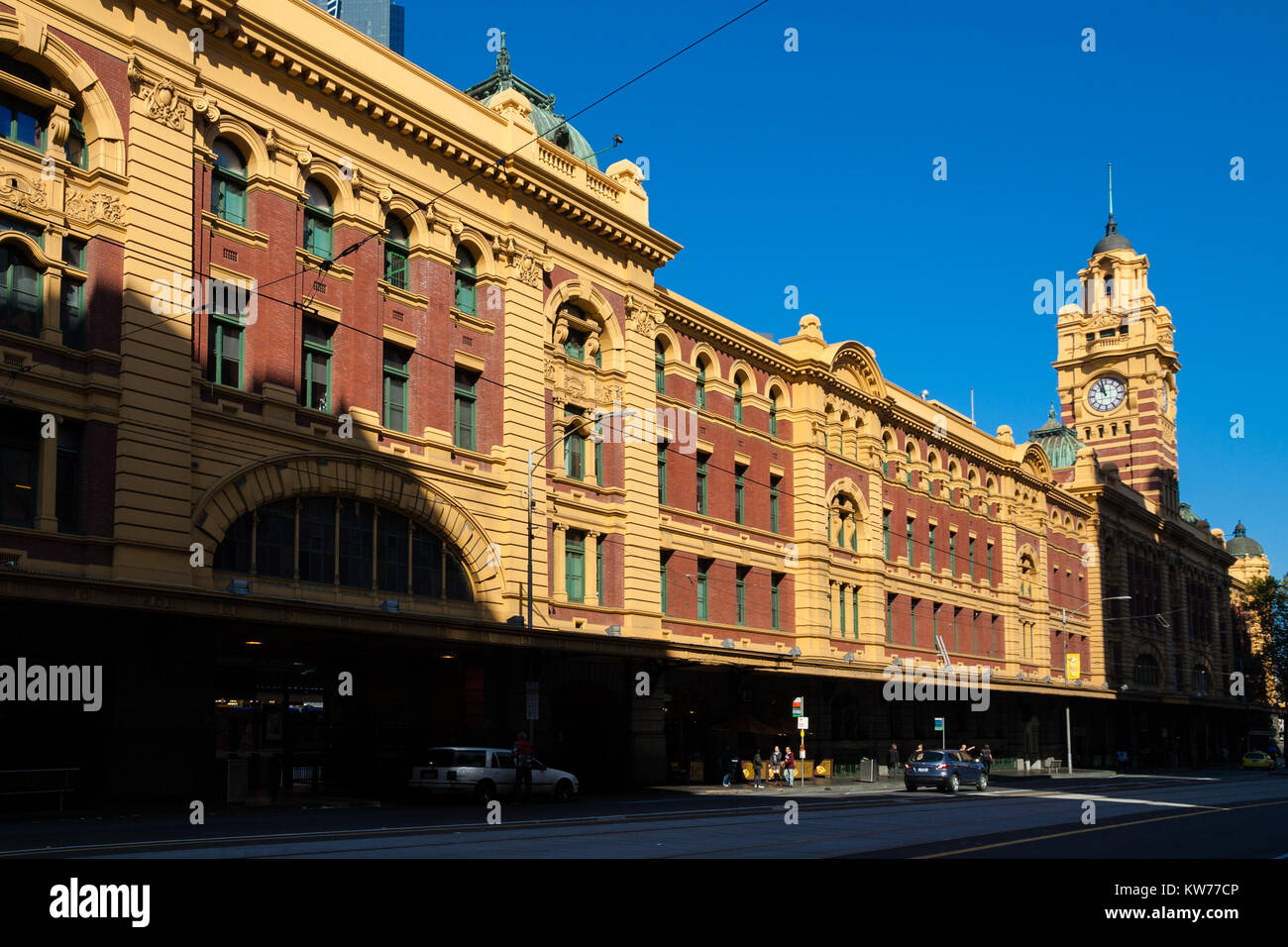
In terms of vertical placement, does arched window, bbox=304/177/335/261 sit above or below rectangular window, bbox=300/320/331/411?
above

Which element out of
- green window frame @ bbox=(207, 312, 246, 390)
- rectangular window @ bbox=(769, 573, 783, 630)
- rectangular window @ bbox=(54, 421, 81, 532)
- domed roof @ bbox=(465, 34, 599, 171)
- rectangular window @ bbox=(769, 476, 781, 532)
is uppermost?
domed roof @ bbox=(465, 34, 599, 171)

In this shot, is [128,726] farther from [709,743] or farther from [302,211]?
[709,743]

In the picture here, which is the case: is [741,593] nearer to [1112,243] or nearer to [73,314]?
[73,314]

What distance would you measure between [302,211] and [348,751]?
14.6 metres

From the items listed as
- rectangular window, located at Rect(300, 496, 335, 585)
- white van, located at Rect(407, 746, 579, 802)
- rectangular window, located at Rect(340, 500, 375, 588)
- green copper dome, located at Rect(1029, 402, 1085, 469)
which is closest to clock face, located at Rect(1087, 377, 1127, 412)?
green copper dome, located at Rect(1029, 402, 1085, 469)

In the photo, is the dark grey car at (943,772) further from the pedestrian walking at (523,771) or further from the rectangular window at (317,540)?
the rectangular window at (317,540)

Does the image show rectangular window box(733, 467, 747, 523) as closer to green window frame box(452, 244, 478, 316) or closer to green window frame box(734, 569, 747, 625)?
green window frame box(734, 569, 747, 625)

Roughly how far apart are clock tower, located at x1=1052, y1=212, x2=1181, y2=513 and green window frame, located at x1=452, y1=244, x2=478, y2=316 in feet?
275

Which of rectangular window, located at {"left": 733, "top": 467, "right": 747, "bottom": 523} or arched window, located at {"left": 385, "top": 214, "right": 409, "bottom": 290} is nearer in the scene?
arched window, located at {"left": 385, "top": 214, "right": 409, "bottom": 290}

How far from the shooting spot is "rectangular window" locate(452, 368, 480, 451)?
35.5 meters

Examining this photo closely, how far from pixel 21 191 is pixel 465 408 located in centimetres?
1371

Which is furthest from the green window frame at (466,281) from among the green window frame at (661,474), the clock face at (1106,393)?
the clock face at (1106,393)
